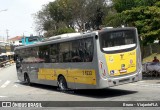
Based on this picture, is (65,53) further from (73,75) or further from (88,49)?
(88,49)

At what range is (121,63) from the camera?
16.1 metres

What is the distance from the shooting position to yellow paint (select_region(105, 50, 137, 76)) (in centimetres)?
1590

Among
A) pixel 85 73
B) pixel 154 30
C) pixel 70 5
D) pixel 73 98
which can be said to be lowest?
pixel 73 98

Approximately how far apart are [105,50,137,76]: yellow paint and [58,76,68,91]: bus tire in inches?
150

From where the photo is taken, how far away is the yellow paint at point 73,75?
16250 millimetres

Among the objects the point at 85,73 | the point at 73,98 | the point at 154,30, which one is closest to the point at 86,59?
the point at 85,73

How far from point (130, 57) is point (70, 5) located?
66.2m

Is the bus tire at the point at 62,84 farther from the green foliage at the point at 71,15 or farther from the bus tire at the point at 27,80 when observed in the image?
the green foliage at the point at 71,15

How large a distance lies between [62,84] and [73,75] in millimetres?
1630

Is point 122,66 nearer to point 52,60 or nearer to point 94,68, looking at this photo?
point 94,68

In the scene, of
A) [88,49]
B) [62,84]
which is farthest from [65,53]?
[88,49]

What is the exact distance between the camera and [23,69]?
25969 millimetres

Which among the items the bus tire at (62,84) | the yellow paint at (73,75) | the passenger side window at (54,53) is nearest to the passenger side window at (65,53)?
the passenger side window at (54,53)

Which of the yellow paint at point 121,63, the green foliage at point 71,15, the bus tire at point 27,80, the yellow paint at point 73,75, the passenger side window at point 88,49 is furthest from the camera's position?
the green foliage at point 71,15
